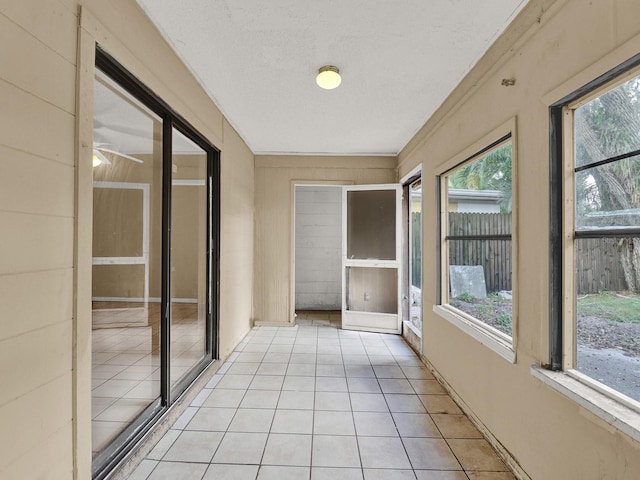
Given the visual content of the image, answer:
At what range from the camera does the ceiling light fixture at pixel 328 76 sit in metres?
2.40

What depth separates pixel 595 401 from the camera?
1260mm

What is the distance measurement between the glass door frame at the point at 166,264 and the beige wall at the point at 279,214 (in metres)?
1.58

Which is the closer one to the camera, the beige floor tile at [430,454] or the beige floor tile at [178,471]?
the beige floor tile at [178,471]

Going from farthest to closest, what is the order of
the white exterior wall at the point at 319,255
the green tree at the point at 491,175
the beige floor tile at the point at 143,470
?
1. the white exterior wall at the point at 319,255
2. the green tree at the point at 491,175
3. the beige floor tile at the point at 143,470

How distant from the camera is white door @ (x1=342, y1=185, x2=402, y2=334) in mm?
4562

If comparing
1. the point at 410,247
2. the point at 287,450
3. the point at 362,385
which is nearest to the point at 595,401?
the point at 287,450

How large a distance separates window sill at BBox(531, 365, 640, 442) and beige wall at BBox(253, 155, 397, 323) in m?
3.67

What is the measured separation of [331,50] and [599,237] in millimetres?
1878

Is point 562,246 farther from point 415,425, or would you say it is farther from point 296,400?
point 296,400

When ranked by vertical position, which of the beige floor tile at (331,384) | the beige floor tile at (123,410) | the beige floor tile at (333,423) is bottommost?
the beige floor tile at (333,423)

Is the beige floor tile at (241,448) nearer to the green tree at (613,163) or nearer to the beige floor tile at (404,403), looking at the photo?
the beige floor tile at (404,403)

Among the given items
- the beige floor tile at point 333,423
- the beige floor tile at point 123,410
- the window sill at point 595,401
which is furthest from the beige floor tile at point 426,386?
the beige floor tile at point 123,410

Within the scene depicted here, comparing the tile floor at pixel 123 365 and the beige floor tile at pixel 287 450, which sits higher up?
the tile floor at pixel 123 365

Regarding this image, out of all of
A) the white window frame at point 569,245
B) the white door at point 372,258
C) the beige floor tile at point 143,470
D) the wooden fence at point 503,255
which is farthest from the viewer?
the white door at point 372,258
